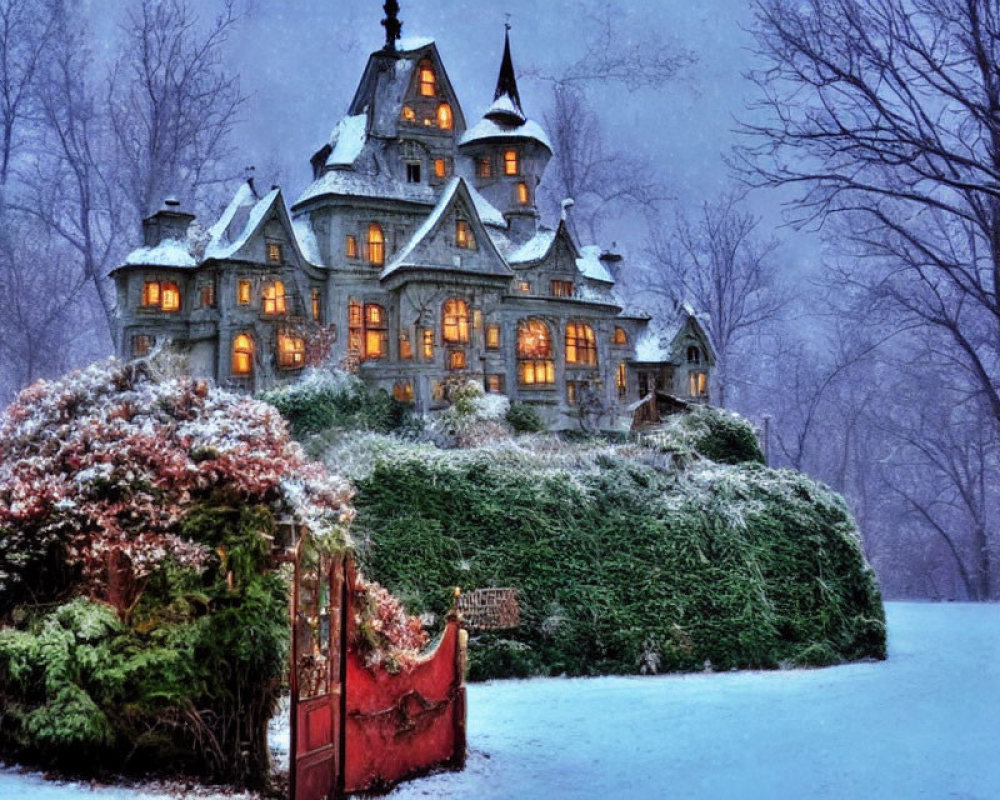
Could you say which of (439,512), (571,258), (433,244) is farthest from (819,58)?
(571,258)

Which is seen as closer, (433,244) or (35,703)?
(35,703)

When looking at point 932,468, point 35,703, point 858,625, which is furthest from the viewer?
point 932,468

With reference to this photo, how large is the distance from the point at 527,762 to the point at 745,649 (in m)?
8.24

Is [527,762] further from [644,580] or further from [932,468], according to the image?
[932,468]

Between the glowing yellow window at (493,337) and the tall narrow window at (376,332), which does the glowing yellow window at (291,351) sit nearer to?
the tall narrow window at (376,332)

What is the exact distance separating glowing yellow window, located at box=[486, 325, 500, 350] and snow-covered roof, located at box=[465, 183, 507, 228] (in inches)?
168

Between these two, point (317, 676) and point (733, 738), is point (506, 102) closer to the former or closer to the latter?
point (733, 738)

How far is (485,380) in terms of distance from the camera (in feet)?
92.4

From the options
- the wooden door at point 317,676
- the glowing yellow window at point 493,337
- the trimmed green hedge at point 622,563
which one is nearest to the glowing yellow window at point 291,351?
the glowing yellow window at point 493,337

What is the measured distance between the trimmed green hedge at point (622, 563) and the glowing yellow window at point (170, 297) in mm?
12620

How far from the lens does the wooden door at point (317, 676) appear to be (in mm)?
7137

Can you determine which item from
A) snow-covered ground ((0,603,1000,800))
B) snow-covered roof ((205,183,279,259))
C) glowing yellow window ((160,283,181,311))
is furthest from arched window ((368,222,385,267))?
snow-covered ground ((0,603,1000,800))

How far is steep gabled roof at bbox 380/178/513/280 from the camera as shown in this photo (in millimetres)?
26188

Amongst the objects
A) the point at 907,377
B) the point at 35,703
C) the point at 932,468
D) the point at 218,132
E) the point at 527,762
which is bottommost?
the point at 527,762
